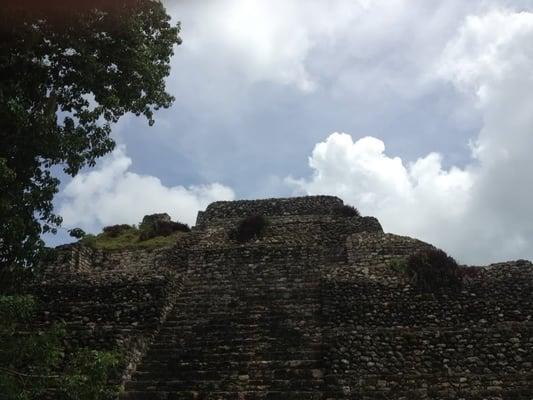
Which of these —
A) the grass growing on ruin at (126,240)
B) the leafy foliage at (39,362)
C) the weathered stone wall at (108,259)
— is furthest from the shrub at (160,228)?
the leafy foliage at (39,362)

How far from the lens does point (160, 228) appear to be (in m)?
27.1

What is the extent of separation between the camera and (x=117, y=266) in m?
22.0

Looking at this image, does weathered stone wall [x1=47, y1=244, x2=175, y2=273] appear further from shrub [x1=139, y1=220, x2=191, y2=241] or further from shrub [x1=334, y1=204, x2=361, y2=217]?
shrub [x1=334, y1=204, x2=361, y2=217]

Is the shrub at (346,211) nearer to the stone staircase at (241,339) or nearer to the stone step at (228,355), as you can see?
the stone staircase at (241,339)

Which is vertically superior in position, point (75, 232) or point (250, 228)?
point (250, 228)

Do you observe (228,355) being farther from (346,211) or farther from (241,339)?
(346,211)

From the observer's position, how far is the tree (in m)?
8.80

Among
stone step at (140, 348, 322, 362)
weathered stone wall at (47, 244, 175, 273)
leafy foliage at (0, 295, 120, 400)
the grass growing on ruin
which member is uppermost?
the grass growing on ruin

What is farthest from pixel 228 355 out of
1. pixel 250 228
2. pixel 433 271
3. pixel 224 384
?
pixel 250 228

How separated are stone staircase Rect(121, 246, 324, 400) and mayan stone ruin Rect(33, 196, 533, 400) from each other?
0.11 feet

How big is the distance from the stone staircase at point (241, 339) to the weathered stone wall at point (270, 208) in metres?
7.52

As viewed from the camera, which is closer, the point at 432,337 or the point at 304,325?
the point at 432,337

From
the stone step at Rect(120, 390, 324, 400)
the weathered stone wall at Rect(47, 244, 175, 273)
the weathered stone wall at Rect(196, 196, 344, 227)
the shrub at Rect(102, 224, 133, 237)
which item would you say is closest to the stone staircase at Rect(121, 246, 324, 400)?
the stone step at Rect(120, 390, 324, 400)

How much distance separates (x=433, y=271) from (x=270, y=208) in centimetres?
1251
